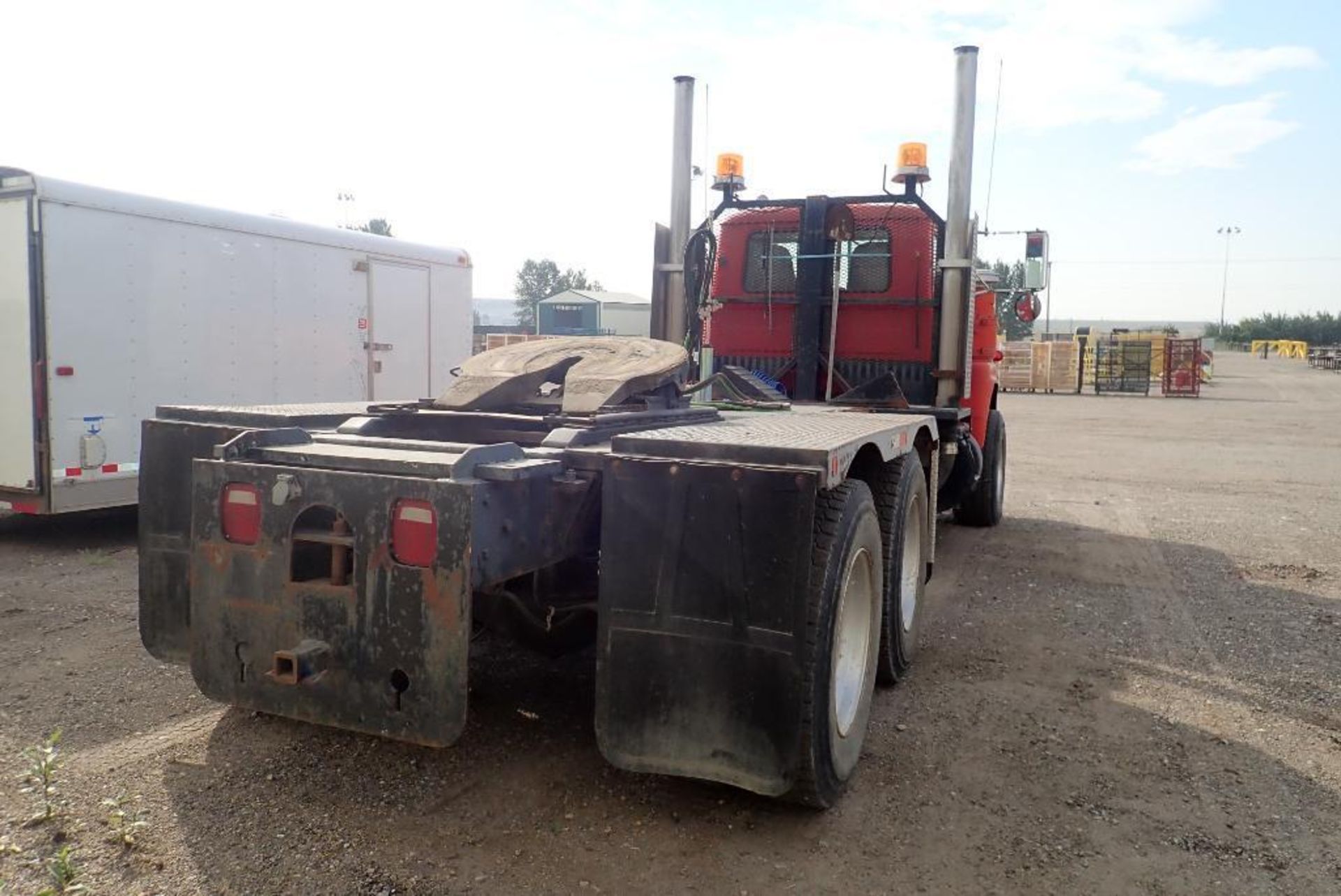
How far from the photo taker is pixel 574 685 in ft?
15.6

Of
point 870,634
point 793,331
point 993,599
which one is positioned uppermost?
point 793,331

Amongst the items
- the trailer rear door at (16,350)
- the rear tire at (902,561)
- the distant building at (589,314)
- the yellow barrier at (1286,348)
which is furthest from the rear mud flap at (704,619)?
the yellow barrier at (1286,348)

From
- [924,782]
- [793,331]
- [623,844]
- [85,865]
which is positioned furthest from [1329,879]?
[793,331]

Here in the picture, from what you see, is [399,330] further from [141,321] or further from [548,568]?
[548,568]

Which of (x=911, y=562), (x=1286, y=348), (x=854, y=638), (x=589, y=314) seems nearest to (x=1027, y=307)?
(x=911, y=562)

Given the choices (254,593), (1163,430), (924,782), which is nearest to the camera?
(254,593)

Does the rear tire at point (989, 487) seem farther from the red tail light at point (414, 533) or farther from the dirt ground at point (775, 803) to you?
the red tail light at point (414, 533)

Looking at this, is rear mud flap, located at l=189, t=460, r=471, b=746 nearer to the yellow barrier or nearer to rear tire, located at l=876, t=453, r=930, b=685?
rear tire, located at l=876, t=453, r=930, b=685

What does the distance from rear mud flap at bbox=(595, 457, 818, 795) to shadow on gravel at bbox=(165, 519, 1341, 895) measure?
0.33m

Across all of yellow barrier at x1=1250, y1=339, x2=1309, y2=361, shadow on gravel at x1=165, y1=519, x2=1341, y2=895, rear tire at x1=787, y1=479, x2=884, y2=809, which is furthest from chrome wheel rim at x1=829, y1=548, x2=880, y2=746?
yellow barrier at x1=1250, y1=339, x2=1309, y2=361

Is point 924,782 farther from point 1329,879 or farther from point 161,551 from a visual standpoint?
point 161,551

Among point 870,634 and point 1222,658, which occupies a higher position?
point 870,634

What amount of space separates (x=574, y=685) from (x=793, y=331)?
3909 mm

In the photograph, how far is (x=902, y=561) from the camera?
4.93 m
